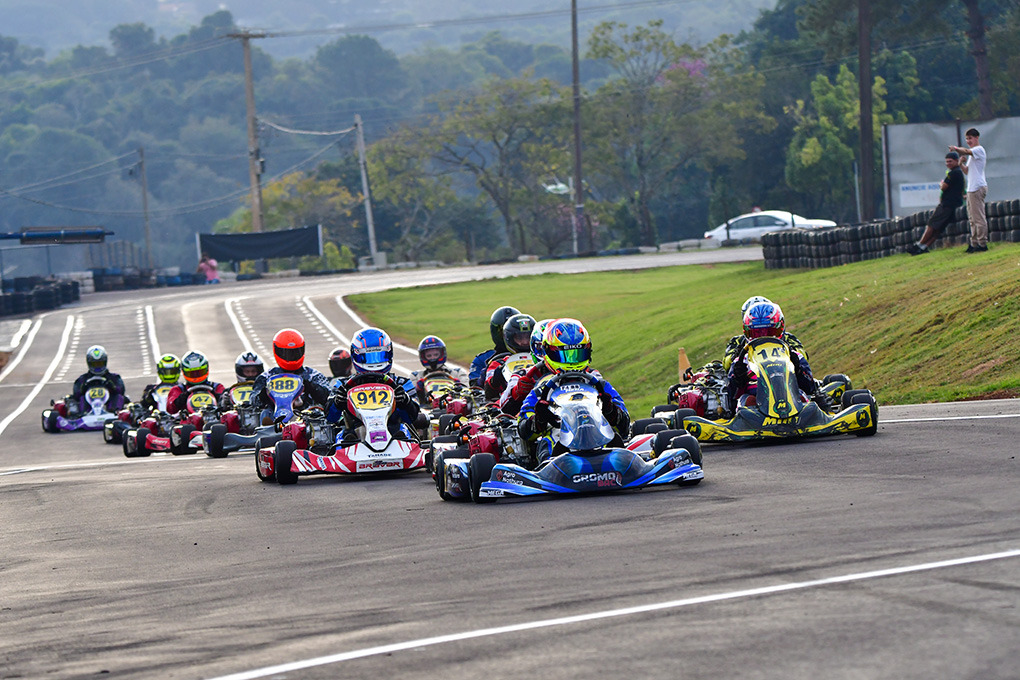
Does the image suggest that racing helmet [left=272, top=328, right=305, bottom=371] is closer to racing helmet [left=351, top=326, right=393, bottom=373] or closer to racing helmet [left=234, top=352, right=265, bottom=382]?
racing helmet [left=234, top=352, right=265, bottom=382]

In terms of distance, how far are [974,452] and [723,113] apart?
7180cm

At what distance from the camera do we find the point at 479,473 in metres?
12.0

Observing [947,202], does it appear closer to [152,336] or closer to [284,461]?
[284,461]

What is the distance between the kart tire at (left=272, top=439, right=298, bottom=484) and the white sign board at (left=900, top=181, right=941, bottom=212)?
24.5m

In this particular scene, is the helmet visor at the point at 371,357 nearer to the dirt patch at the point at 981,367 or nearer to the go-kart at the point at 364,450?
the go-kart at the point at 364,450

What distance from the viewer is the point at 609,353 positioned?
100 ft

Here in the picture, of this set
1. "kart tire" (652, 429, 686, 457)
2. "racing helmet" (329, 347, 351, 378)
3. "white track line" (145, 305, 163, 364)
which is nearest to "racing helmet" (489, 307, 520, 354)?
"racing helmet" (329, 347, 351, 378)

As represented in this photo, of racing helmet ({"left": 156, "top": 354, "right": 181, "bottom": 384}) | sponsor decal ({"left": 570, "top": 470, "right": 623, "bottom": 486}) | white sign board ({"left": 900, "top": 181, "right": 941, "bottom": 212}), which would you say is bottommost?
sponsor decal ({"left": 570, "top": 470, "right": 623, "bottom": 486})

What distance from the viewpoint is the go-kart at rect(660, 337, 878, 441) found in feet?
47.3

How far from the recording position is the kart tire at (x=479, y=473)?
473 inches

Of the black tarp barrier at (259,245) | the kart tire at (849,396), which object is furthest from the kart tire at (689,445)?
the black tarp barrier at (259,245)

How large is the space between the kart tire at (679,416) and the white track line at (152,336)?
28.8 meters

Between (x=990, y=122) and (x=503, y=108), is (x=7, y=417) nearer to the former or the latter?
(x=990, y=122)

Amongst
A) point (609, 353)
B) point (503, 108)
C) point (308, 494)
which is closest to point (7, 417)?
point (609, 353)
